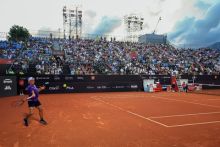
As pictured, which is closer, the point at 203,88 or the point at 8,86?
the point at 8,86

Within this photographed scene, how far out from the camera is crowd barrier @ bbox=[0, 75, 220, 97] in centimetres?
2444

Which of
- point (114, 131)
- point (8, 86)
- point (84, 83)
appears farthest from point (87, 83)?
point (114, 131)

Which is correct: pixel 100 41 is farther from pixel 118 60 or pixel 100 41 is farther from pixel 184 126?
pixel 184 126

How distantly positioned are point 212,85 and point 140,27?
31516 mm

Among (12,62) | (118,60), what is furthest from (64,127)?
(118,60)

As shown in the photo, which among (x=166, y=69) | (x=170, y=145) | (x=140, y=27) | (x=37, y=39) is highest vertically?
(x=140, y=27)

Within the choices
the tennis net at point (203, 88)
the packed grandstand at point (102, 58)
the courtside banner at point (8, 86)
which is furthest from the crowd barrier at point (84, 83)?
the packed grandstand at point (102, 58)

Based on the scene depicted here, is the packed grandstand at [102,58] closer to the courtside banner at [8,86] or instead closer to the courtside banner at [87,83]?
the courtside banner at [87,83]

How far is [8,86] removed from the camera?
23391mm

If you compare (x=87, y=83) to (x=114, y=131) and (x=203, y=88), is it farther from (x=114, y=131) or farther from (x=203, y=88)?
(x=114, y=131)

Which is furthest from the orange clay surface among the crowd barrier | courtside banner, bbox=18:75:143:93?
courtside banner, bbox=18:75:143:93

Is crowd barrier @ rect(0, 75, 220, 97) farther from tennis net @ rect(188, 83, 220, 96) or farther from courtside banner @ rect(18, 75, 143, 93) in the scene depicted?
tennis net @ rect(188, 83, 220, 96)

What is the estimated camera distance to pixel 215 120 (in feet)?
36.5

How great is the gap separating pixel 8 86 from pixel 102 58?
621 inches
